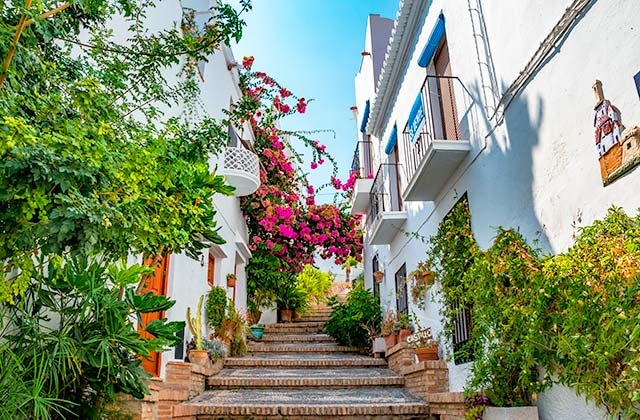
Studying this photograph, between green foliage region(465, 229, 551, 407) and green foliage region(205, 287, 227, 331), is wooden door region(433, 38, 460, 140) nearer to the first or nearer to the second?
green foliage region(465, 229, 551, 407)

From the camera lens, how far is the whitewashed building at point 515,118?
3297 mm

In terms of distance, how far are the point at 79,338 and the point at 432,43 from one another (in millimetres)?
6526

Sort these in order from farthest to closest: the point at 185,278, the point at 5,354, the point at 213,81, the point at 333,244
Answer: the point at 333,244, the point at 213,81, the point at 185,278, the point at 5,354

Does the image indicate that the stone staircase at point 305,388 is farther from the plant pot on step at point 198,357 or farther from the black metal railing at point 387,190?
the black metal railing at point 387,190

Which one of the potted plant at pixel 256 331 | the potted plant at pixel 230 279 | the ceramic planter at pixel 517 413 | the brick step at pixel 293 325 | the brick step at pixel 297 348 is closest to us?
the ceramic planter at pixel 517 413

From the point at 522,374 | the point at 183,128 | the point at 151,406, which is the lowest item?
the point at 151,406

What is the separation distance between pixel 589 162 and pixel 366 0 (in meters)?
8.50

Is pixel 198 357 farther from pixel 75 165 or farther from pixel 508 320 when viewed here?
pixel 75 165

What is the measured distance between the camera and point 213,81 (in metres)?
9.73

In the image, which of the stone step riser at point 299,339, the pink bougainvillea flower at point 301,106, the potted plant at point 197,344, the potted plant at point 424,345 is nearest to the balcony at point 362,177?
the pink bougainvillea flower at point 301,106

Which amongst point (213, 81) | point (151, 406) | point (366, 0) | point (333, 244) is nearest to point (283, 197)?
point (333, 244)

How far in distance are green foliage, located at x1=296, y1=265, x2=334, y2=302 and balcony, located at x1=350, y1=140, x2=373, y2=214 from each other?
3.31 m

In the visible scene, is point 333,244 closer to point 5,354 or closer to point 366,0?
point 366,0

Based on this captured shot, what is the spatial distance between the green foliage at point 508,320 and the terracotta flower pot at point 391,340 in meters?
4.35
